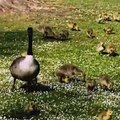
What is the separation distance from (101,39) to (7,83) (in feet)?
45.9

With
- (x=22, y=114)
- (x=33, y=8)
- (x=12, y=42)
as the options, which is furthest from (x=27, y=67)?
(x=33, y=8)

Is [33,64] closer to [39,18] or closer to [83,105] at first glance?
[83,105]

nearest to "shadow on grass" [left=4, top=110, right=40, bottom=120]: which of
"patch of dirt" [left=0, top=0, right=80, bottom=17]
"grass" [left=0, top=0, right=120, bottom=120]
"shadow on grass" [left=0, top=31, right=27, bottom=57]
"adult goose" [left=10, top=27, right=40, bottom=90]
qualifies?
"grass" [left=0, top=0, right=120, bottom=120]

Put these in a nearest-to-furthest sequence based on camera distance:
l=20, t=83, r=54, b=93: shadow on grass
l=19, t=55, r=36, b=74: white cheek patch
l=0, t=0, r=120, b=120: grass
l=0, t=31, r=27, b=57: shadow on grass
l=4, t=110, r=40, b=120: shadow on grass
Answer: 1. l=4, t=110, r=40, b=120: shadow on grass
2. l=0, t=0, r=120, b=120: grass
3. l=19, t=55, r=36, b=74: white cheek patch
4. l=20, t=83, r=54, b=93: shadow on grass
5. l=0, t=31, r=27, b=57: shadow on grass

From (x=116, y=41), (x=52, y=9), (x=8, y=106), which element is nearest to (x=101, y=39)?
(x=116, y=41)

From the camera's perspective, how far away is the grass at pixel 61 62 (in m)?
20.2

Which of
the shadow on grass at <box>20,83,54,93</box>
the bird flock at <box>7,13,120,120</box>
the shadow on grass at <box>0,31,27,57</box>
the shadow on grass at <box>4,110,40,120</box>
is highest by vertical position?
the bird flock at <box>7,13,120,120</box>

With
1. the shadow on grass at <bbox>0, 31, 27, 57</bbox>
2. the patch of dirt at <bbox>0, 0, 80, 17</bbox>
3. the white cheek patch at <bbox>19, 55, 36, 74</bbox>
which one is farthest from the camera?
the patch of dirt at <bbox>0, 0, 80, 17</bbox>

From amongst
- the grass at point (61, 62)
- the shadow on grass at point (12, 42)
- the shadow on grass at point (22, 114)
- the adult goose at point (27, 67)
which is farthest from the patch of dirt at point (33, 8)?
the shadow on grass at point (22, 114)

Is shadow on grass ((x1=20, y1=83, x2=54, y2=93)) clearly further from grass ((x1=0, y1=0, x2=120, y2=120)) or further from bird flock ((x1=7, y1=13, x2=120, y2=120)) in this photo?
grass ((x1=0, y1=0, x2=120, y2=120))

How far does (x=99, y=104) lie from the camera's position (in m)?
20.9

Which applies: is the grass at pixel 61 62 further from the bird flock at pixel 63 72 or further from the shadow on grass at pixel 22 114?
the bird flock at pixel 63 72

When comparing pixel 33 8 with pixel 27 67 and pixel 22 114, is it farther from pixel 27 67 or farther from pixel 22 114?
pixel 22 114

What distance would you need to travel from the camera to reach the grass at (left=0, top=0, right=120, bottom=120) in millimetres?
20188
